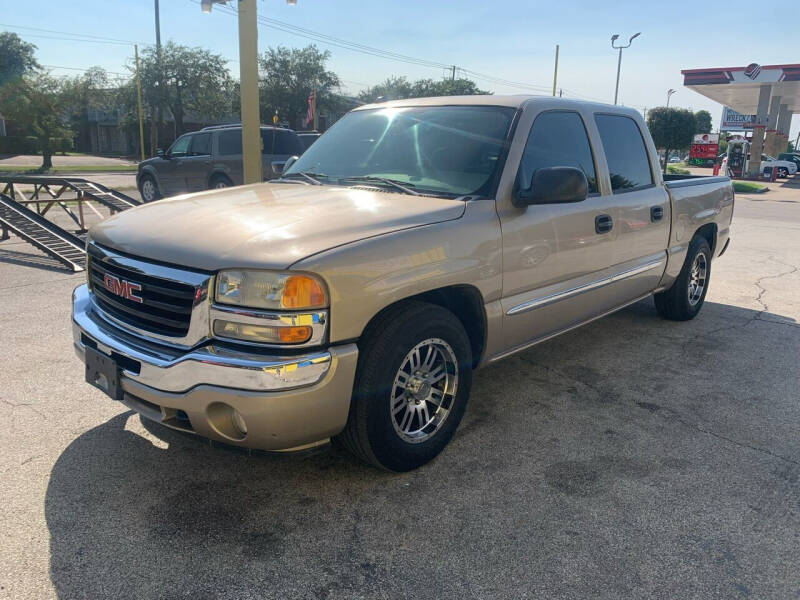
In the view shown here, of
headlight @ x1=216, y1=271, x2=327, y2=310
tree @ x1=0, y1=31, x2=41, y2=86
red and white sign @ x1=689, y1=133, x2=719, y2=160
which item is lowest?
headlight @ x1=216, y1=271, x2=327, y2=310

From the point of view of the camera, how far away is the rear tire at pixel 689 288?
575 centimetres

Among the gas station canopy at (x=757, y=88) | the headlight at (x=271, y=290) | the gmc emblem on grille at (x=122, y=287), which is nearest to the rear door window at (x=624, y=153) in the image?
the headlight at (x=271, y=290)

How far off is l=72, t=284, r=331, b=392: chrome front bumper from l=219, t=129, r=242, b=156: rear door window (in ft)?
A: 37.2

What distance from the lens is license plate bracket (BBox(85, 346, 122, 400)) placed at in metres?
2.84

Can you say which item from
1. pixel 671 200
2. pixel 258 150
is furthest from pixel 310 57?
pixel 671 200

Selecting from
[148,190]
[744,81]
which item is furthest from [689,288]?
[744,81]

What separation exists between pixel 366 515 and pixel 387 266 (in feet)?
3.64

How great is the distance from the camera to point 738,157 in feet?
122

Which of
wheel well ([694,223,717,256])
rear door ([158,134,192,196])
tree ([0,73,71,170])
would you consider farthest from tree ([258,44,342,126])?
wheel well ([694,223,717,256])

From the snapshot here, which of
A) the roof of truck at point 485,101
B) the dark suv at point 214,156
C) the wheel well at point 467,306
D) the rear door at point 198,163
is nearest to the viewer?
the wheel well at point 467,306

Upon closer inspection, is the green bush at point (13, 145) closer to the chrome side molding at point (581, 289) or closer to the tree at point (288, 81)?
the tree at point (288, 81)

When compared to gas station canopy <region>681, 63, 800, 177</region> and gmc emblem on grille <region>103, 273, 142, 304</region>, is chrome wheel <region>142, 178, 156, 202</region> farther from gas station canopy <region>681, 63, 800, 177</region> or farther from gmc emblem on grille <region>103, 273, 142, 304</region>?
gas station canopy <region>681, 63, 800, 177</region>

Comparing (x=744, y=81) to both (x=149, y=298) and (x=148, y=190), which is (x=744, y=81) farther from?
(x=149, y=298)

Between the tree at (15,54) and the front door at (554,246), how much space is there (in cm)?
8181
